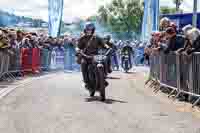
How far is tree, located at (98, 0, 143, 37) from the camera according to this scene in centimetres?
8344

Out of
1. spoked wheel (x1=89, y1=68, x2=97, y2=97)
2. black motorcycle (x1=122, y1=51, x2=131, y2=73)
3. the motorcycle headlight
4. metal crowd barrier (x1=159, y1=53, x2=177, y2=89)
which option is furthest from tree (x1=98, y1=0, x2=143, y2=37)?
the motorcycle headlight

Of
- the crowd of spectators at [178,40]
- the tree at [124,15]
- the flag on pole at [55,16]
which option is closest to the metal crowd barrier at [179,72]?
the crowd of spectators at [178,40]

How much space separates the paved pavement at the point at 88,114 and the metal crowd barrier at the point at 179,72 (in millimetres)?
615

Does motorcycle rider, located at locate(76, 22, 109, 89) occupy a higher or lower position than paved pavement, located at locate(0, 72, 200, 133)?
higher

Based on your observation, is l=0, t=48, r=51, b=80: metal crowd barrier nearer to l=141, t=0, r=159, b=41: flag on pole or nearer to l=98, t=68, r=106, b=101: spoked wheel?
l=141, t=0, r=159, b=41: flag on pole

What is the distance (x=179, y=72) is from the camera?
15.1m

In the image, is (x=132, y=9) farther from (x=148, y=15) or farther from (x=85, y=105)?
(x=85, y=105)

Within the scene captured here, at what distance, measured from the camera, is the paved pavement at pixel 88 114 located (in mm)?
9812

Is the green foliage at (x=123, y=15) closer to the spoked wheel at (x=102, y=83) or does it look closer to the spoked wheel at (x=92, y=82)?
the spoked wheel at (x=92, y=82)

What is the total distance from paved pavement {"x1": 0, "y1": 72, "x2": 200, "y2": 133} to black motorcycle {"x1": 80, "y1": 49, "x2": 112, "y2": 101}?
1.13ft

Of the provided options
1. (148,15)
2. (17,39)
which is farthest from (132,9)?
(17,39)

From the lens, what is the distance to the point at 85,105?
13.1 meters

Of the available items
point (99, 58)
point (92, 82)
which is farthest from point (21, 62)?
point (99, 58)

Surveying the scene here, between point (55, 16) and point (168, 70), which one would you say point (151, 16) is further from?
point (168, 70)
